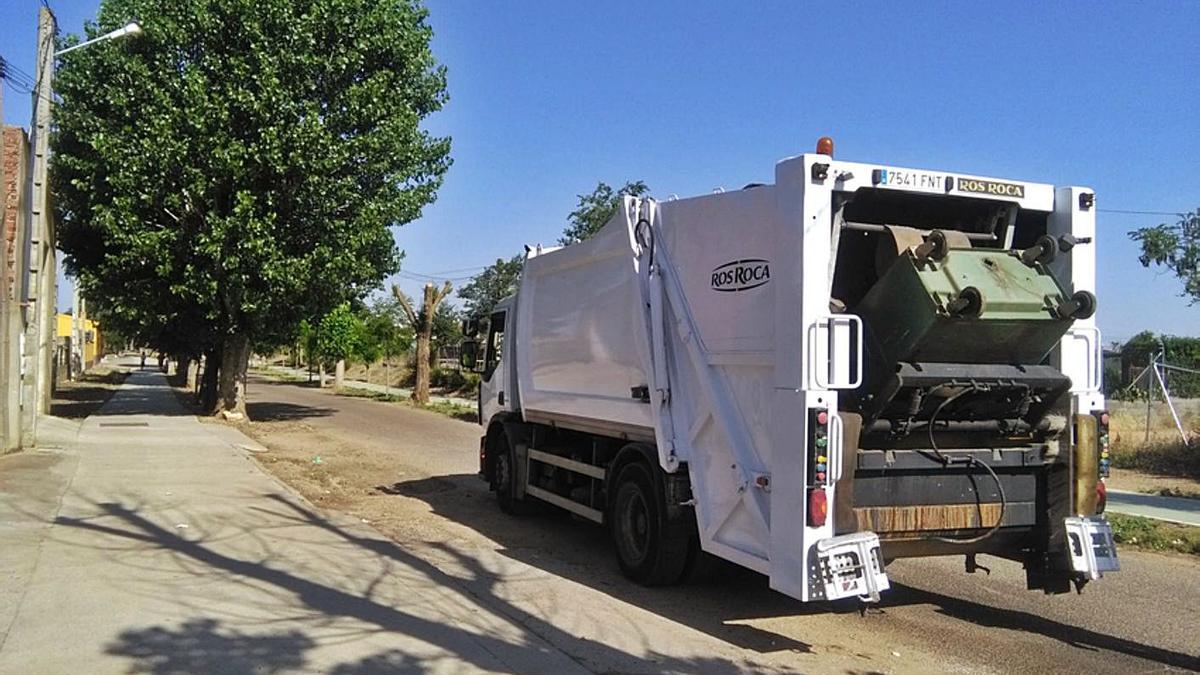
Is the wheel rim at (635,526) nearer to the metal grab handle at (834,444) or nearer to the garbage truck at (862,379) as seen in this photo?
the garbage truck at (862,379)

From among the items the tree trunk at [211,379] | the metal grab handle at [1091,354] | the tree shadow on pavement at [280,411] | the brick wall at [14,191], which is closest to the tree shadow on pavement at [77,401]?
the tree trunk at [211,379]

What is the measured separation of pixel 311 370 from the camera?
59.6 meters

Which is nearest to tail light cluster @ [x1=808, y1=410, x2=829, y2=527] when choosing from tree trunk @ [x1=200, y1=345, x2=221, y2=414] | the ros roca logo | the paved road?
the ros roca logo

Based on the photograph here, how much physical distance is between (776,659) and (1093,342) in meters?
3.25

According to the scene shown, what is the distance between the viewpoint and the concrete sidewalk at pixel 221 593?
5410mm

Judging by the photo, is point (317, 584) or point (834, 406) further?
point (317, 584)

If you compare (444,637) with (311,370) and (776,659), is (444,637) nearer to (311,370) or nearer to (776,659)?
(776,659)

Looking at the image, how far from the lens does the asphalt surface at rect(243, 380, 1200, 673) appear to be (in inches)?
242

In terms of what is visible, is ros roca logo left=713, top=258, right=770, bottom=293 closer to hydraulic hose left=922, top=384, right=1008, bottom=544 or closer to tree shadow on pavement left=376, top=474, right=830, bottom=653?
hydraulic hose left=922, top=384, right=1008, bottom=544

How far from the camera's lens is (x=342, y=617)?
625cm

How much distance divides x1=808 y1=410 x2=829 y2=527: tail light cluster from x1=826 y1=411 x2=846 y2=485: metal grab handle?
3cm

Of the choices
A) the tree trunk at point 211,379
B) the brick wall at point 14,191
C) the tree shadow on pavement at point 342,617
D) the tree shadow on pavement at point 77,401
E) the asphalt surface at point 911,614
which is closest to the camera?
the tree shadow on pavement at point 342,617

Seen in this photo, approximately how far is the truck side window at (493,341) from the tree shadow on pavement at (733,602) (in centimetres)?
228

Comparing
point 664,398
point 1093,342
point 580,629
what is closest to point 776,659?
point 580,629
